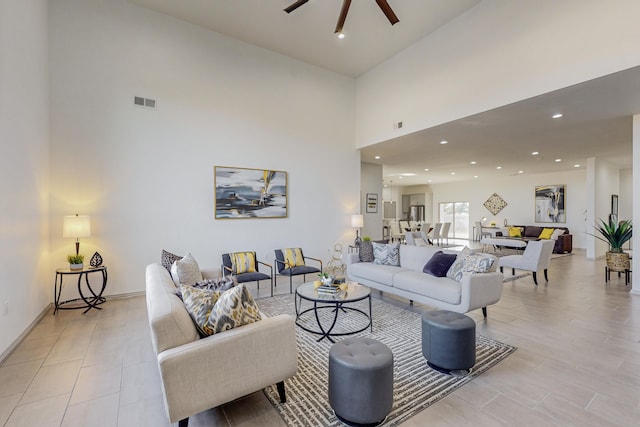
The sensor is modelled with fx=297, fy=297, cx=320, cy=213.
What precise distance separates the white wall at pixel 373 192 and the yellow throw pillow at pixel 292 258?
3958 mm

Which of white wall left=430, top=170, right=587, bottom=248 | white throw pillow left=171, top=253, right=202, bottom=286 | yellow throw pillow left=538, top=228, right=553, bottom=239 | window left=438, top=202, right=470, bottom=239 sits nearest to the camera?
white throw pillow left=171, top=253, right=202, bottom=286

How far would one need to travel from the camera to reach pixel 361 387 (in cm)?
187

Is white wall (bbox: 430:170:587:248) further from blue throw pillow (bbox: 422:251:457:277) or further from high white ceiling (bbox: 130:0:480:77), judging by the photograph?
blue throw pillow (bbox: 422:251:457:277)

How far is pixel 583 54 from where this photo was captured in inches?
149

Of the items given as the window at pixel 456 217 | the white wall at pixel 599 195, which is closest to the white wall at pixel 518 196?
the window at pixel 456 217

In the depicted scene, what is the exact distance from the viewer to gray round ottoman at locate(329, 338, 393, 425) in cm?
187

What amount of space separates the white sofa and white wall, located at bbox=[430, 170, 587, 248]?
10.1 metres

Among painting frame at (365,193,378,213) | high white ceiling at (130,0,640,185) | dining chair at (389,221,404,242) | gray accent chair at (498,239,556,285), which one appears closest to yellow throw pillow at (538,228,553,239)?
high white ceiling at (130,0,640,185)

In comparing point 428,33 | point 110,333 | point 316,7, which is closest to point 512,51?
point 428,33

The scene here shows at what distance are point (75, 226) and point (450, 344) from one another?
486cm

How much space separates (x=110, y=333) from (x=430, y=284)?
12.8 feet

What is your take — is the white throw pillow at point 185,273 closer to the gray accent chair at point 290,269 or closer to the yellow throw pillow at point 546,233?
the gray accent chair at point 290,269

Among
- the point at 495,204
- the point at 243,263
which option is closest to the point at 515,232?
the point at 495,204

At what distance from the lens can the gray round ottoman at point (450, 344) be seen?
8.16 ft
